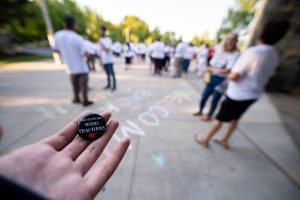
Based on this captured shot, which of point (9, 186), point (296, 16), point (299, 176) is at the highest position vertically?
point (296, 16)

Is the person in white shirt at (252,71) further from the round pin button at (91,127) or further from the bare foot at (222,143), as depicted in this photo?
the round pin button at (91,127)

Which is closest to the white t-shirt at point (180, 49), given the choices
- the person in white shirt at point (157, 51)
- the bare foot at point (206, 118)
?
the person in white shirt at point (157, 51)

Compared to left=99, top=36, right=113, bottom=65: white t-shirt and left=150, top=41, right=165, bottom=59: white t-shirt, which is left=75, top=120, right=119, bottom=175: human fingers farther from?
left=150, top=41, right=165, bottom=59: white t-shirt

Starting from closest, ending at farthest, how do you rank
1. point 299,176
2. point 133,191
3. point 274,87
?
point 133,191 → point 299,176 → point 274,87

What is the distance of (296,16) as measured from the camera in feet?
17.5

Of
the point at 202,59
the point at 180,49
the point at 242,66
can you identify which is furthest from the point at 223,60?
the point at 202,59

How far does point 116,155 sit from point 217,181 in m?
1.47

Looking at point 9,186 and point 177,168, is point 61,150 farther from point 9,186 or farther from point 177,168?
point 177,168

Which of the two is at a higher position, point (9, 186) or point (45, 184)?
point (9, 186)

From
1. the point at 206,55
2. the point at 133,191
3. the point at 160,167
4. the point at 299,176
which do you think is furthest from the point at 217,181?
the point at 206,55

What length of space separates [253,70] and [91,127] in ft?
6.48

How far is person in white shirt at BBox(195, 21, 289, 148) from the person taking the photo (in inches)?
70.6

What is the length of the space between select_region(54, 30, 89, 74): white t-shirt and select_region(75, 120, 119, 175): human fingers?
8.95 feet

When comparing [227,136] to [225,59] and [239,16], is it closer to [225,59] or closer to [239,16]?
[225,59]
